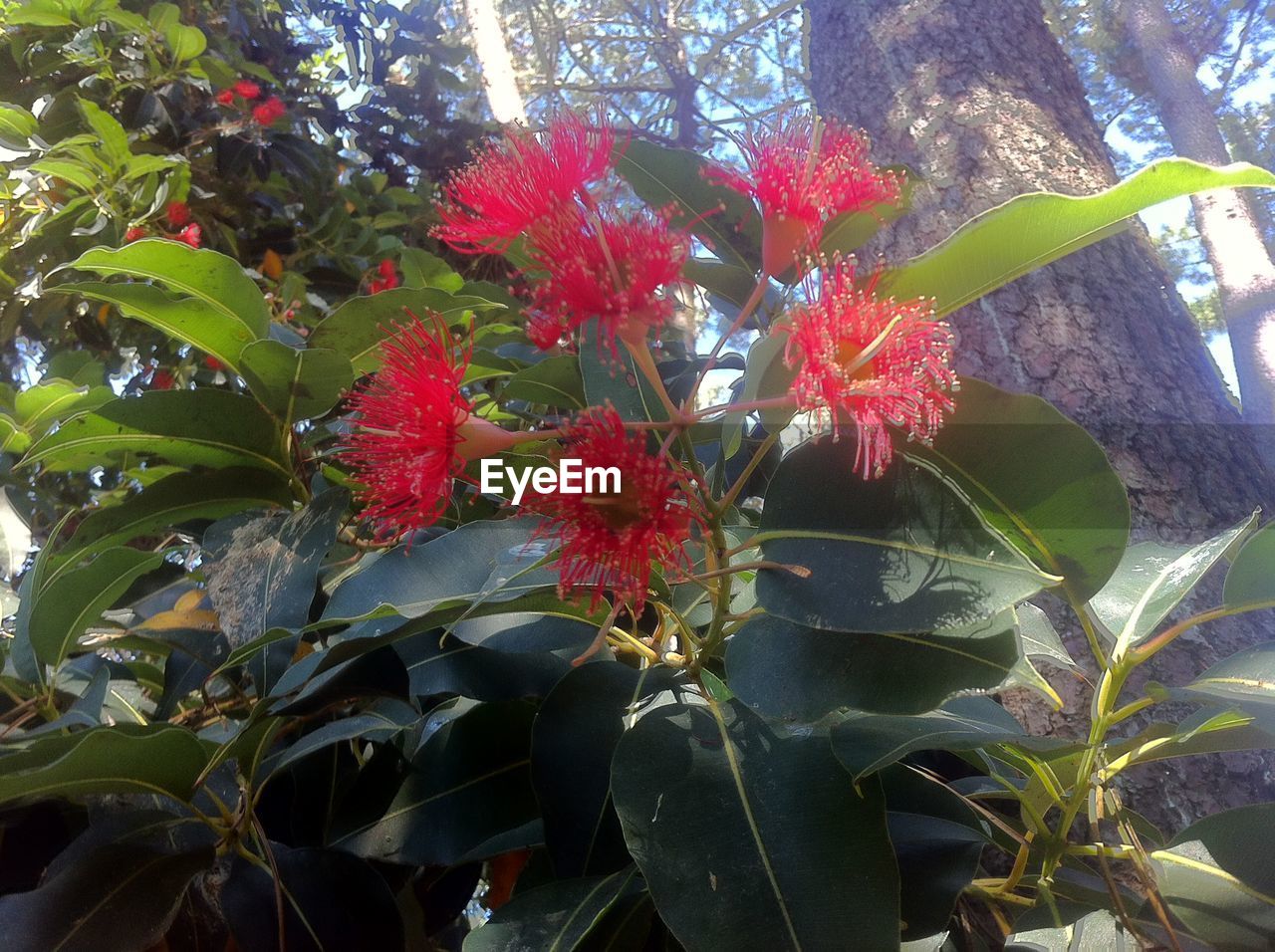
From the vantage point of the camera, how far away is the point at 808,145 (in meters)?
0.62

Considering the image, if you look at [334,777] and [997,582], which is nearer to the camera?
[997,582]

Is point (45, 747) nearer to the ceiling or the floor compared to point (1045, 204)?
nearer to the floor

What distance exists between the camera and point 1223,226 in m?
1.38

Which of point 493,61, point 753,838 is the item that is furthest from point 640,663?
point 493,61

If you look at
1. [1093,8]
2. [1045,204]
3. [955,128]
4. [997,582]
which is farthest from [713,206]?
[1093,8]

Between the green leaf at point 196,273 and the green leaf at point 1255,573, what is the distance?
2.96ft

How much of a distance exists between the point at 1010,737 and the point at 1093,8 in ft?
6.55

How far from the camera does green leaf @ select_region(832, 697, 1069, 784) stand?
475mm

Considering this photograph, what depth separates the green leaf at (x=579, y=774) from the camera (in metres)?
0.58

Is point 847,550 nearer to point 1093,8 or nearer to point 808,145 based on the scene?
point 808,145

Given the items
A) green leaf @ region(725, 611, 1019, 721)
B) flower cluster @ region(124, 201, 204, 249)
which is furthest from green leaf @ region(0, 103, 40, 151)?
green leaf @ region(725, 611, 1019, 721)

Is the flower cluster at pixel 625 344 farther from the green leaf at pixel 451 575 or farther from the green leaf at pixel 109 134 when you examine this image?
the green leaf at pixel 109 134

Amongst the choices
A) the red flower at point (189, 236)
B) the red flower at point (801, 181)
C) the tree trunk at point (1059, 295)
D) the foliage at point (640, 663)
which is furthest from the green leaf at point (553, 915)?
the red flower at point (189, 236)

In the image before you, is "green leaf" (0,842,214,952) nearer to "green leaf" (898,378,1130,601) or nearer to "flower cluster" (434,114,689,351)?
"flower cluster" (434,114,689,351)
